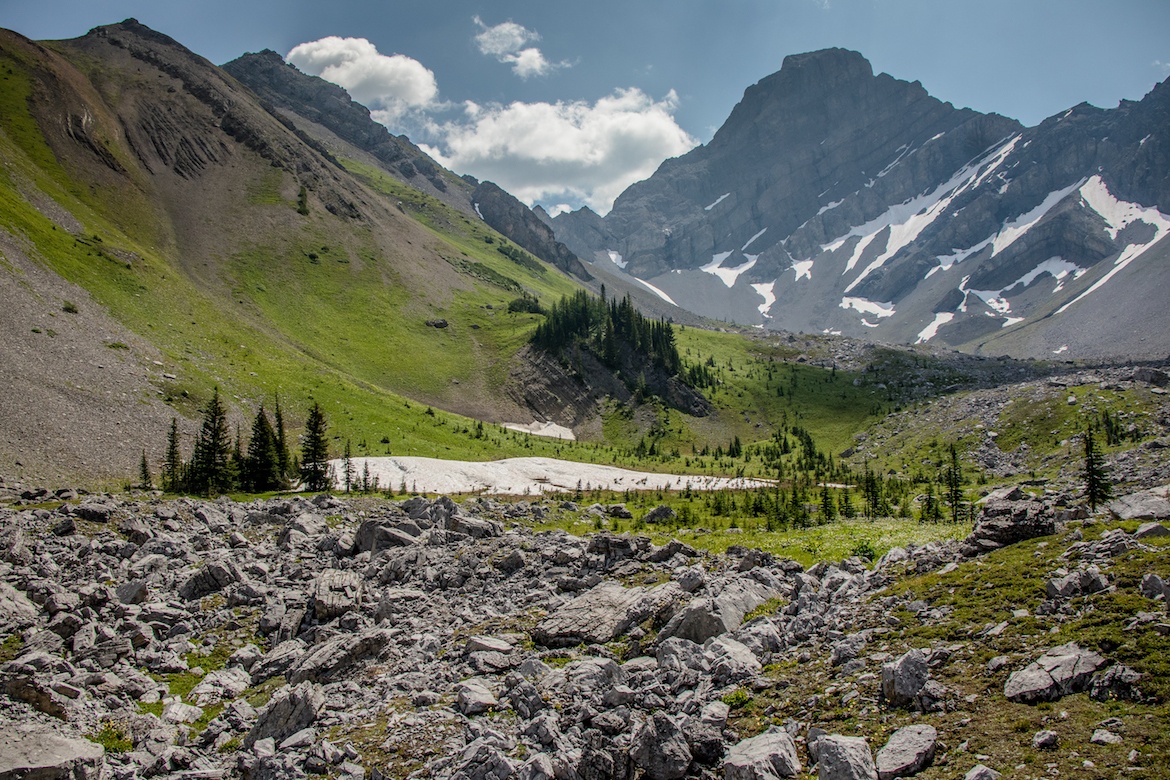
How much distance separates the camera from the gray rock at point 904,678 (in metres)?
13.6

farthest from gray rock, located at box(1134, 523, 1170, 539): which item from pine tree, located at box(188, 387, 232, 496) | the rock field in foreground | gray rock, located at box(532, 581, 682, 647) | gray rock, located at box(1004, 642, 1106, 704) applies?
pine tree, located at box(188, 387, 232, 496)

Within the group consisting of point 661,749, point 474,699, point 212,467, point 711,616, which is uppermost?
point 212,467

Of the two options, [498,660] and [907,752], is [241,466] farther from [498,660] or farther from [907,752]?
[907,752]

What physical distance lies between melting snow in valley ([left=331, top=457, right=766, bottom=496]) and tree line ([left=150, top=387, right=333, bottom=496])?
7301 millimetres

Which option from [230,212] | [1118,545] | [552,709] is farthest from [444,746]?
[230,212]

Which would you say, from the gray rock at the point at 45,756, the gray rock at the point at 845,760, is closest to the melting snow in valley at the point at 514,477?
the gray rock at the point at 45,756

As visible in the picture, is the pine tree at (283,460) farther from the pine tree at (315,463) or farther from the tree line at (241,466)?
the pine tree at (315,463)

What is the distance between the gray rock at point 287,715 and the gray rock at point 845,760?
47.2 feet

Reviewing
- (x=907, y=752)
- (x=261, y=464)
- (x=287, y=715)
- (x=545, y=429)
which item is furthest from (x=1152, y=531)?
(x=545, y=429)

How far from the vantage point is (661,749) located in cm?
1366

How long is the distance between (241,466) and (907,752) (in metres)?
76.6

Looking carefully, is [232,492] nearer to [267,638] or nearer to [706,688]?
[267,638]

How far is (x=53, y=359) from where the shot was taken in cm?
8444

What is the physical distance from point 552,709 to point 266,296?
6839 inches
